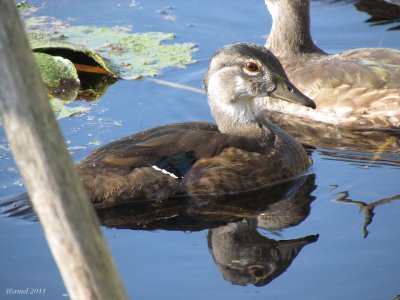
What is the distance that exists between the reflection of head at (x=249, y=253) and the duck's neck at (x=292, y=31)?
3.47 m

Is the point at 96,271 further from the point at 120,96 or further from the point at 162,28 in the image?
the point at 162,28

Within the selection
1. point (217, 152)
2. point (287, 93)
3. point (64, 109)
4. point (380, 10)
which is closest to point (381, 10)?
point (380, 10)

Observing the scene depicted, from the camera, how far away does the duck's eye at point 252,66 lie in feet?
25.1

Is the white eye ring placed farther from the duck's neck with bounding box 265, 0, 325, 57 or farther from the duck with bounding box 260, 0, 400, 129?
the duck's neck with bounding box 265, 0, 325, 57

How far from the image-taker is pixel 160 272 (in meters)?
5.98

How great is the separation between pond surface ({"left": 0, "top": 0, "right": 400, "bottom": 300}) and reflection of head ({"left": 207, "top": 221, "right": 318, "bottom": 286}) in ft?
0.05

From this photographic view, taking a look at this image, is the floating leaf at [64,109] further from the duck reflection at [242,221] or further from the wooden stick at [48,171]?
the wooden stick at [48,171]

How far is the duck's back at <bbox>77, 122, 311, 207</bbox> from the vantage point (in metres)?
6.92

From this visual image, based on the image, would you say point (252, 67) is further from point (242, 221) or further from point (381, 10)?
point (381, 10)

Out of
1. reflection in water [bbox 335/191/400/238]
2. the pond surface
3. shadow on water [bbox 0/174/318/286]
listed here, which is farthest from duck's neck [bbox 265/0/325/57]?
reflection in water [bbox 335/191/400/238]

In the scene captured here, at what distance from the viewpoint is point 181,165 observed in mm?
7098

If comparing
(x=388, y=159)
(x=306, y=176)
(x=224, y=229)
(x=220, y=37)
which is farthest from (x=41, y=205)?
(x=220, y=37)

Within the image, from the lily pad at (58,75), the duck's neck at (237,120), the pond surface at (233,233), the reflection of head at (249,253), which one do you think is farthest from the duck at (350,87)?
the reflection of head at (249,253)

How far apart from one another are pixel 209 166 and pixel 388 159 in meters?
1.74
